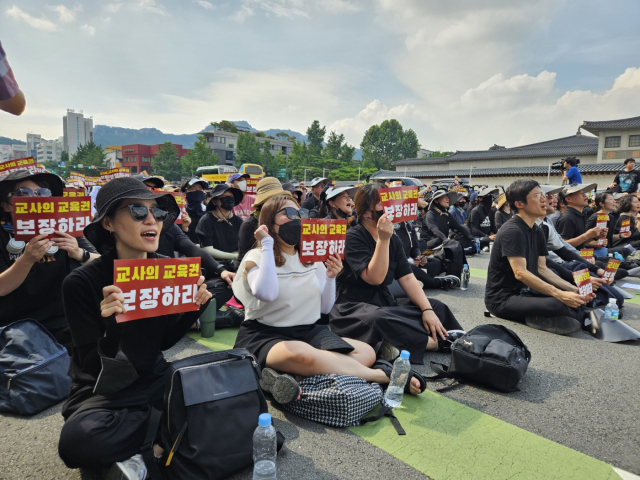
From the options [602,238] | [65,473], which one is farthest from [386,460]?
[602,238]

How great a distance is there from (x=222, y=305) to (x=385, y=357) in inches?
101

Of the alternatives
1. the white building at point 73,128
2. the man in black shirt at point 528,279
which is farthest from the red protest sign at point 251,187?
the white building at point 73,128

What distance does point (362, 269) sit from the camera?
3805mm

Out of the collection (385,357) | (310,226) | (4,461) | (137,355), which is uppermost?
(310,226)

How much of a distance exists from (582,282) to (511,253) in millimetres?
815

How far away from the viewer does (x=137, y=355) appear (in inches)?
91.0

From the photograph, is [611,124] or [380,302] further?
[611,124]

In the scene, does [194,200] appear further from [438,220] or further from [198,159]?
[198,159]

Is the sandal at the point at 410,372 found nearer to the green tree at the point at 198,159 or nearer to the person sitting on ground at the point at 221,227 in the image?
the person sitting on ground at the point at 221,227

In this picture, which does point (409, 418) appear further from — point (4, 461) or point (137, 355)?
point (4, 461)

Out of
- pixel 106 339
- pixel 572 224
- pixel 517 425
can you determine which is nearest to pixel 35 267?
pixel 106 339

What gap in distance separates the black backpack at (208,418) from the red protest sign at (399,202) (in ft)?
6.35

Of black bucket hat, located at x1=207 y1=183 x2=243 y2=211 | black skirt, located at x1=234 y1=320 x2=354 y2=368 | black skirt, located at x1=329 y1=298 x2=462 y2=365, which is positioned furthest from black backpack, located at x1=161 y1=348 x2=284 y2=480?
black bucket hat, located at x1=207 y1=183 x2=243 y2=211

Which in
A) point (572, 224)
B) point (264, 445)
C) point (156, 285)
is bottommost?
point (264, 445)
